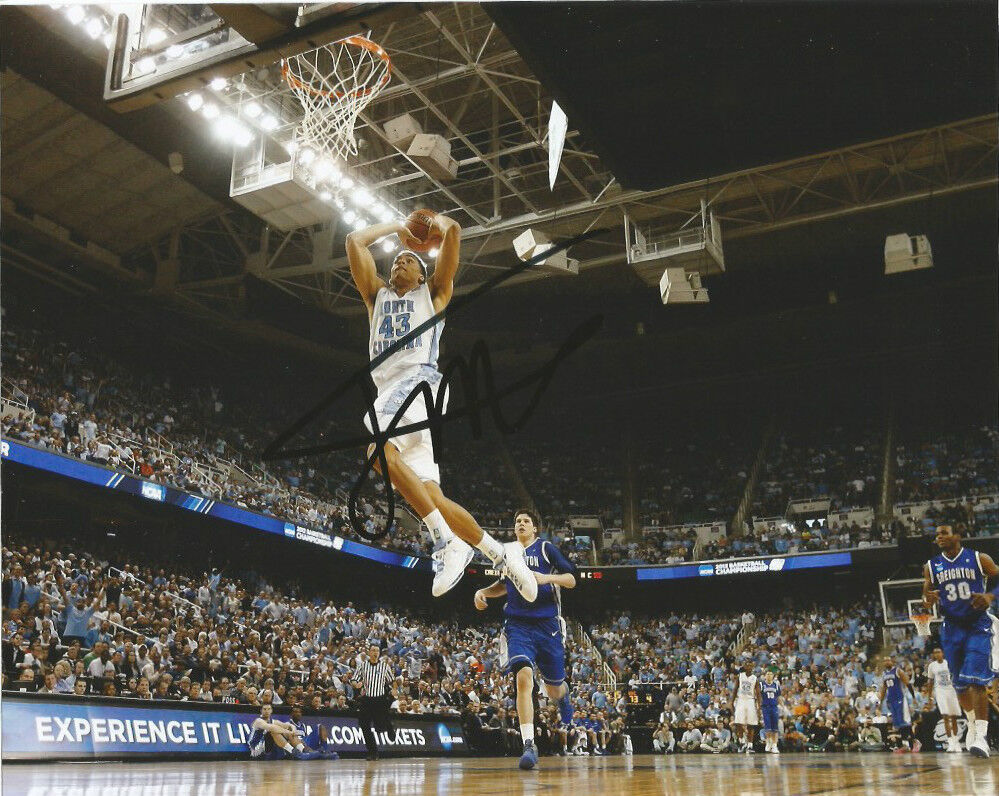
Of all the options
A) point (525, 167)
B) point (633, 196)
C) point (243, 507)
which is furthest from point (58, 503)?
point (633, 196)

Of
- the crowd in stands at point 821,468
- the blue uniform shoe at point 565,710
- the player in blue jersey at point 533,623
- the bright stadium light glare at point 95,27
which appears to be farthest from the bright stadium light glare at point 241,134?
the crowd in stands at point 821,468

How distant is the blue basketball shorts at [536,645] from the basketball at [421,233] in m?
2.86

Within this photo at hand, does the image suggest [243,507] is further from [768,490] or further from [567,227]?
[768,490]

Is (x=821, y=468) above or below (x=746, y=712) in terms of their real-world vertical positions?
above

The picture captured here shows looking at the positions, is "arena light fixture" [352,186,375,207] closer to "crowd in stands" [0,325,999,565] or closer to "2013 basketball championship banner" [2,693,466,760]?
"crowd in stands" [0,325,999,565]

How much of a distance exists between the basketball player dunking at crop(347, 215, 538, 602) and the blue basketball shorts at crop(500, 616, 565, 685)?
148cm

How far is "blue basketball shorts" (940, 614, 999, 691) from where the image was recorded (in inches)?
241

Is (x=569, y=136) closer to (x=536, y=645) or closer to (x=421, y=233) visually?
(x=536, y=645)

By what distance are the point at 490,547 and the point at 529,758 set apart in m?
1.64

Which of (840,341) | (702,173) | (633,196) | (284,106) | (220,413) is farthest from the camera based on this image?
(840,341)

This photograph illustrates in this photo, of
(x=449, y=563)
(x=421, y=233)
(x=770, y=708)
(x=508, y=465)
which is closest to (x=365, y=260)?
(x=421, y=233)

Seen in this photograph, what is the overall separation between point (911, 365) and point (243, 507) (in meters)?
17.7

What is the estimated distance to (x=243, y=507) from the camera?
17172 mm

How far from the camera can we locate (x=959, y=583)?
6246mm
